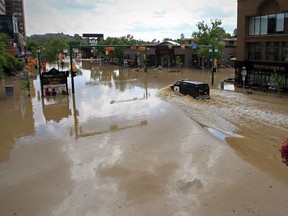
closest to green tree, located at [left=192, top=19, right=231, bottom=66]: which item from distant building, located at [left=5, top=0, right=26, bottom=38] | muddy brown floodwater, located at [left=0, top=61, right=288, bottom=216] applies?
muddy brown floodwater, located at [left=0, top=61, right=288, bottom=216]

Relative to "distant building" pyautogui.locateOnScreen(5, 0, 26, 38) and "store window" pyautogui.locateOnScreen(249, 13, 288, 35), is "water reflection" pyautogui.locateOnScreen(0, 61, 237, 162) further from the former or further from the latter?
"distant building" pyautogui.locateOnScreen(5, 0, 26, 38)

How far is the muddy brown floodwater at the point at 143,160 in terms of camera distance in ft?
36.1

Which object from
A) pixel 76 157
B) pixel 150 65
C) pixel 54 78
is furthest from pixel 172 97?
pixel 150 65

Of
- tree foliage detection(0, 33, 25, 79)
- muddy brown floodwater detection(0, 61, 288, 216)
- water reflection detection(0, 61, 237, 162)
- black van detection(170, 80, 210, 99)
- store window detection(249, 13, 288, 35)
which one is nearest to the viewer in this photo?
muddy brown floodwater detection(0, 61, 288, 216)

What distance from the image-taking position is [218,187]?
1215cm

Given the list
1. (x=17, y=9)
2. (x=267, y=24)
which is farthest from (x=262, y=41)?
(x=17, y=9)

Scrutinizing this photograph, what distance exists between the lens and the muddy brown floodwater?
11.0 meters

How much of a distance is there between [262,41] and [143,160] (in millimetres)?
27952

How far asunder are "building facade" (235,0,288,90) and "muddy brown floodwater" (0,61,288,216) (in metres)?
9.69

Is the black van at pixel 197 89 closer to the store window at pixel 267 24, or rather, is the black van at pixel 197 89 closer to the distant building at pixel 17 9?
the store window at pixel 267 24

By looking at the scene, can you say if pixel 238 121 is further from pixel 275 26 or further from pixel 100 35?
pixel 100 35

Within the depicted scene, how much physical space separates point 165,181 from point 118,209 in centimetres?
276

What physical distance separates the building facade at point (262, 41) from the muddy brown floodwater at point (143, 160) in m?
9.69

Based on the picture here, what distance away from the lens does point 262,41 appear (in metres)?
36.6
